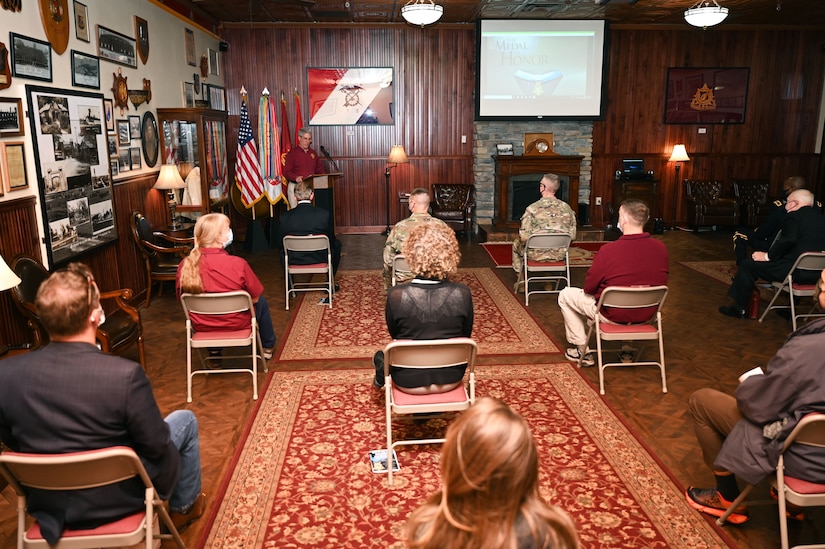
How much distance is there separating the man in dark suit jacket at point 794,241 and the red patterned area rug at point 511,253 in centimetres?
278

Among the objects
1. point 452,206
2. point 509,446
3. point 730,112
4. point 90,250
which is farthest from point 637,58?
point 509,446

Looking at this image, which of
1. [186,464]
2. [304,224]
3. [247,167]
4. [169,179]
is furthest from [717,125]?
[186,464]

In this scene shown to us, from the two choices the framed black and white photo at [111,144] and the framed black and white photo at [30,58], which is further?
the framed black and white photo at [111,144]

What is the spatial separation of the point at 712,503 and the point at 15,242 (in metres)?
4.90

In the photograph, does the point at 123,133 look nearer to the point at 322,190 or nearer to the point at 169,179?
the point at 169,179

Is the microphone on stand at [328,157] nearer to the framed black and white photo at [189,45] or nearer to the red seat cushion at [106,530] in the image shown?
the framed black and white photo at [189,45]

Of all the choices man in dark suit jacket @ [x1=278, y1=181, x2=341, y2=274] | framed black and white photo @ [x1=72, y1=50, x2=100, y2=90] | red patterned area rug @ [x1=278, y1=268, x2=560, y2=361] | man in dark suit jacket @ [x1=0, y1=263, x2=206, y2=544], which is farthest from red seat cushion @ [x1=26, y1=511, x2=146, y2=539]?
framed black and white photo @ [x1=72, y1=50, x2=100, y2=90]

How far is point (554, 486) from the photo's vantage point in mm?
3350

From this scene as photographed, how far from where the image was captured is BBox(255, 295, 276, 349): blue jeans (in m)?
4.88

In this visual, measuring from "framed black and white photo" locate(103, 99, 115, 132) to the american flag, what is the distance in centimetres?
251

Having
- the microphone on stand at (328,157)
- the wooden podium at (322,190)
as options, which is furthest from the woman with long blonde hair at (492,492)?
the microphone on stand at (328,157)

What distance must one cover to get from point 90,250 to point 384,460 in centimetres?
379

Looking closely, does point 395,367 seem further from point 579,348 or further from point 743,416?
point 579,348

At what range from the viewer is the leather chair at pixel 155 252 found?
22.1 feet
